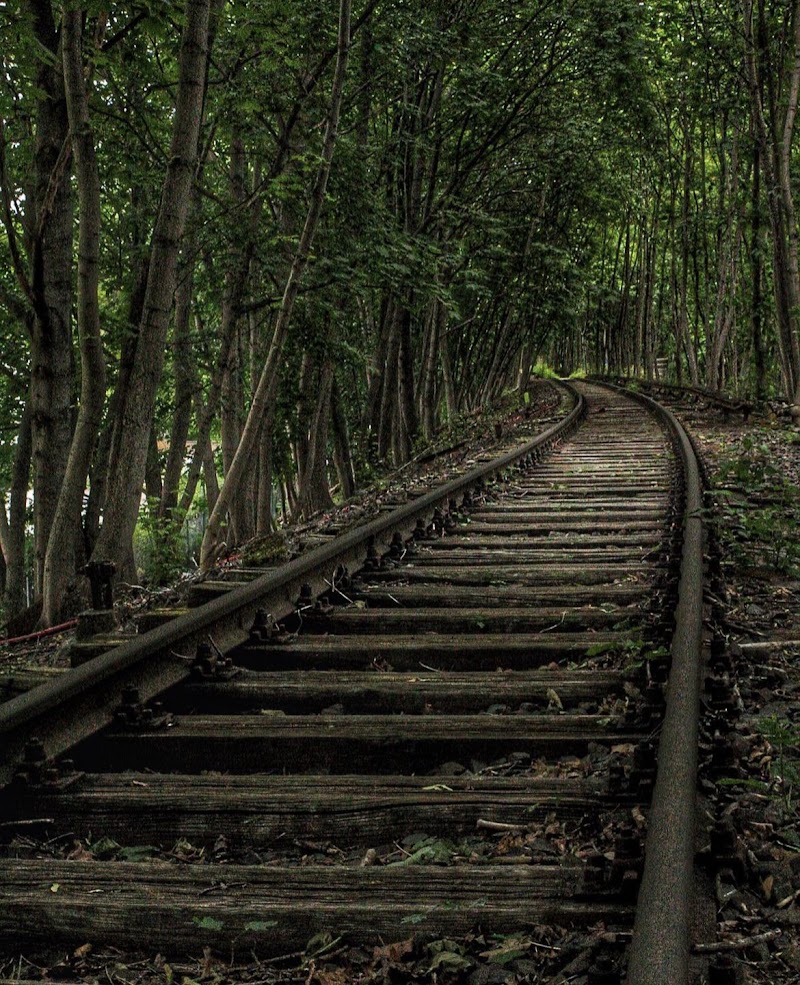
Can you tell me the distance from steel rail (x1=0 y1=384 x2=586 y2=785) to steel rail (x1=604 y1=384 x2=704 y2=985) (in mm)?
1718

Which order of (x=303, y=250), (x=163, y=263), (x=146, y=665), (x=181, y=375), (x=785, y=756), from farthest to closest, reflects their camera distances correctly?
(x=181, y=375)
(x=303, y=250)
(x=163, y=263)
(x=146, y=665)
(x=785, y=756)

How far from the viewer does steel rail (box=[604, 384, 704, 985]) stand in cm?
167

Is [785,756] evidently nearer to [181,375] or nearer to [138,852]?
[138,852]

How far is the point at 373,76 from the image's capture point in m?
12.6

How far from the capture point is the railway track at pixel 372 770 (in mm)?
2246

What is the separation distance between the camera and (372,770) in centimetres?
325

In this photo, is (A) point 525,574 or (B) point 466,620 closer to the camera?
(B) point 466,620

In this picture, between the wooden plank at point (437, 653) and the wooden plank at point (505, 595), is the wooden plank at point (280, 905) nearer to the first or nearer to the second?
the wooden plank at point (437, 653)

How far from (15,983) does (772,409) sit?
15.5 metres

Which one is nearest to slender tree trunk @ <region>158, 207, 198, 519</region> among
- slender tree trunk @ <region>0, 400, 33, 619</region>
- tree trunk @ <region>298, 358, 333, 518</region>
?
Answer: tree trunk @ <region>298, 358, 333, 518</region>

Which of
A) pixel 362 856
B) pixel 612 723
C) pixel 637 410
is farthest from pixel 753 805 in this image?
pixel 637 410

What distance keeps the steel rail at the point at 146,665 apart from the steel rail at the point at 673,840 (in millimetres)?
1718

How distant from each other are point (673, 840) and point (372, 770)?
4.39ft

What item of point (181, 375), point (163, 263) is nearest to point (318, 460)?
point (181, 375)
